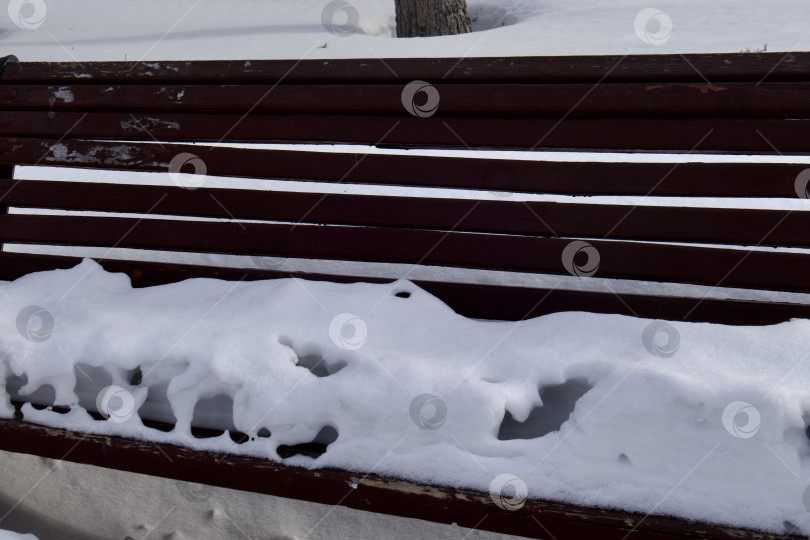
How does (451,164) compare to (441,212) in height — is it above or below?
above

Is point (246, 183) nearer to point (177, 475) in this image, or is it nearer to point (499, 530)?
point (177, 475)

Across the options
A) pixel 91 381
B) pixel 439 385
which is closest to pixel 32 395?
pixel 91 381

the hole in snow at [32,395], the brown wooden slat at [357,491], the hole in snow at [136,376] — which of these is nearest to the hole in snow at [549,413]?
the brown wooden slat at [357,491]

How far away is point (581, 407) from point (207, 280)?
123 centimetres

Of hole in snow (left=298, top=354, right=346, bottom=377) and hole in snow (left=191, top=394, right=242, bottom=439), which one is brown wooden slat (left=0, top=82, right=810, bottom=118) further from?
hole in snow (left=191, top=394, right=242, bottom=439)

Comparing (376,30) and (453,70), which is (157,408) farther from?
(376,30)

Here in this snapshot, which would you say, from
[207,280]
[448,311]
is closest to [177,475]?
[207,280]

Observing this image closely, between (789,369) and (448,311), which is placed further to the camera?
(448,311)

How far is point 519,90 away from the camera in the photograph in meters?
1.83

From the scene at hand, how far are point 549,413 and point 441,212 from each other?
28.4 inches

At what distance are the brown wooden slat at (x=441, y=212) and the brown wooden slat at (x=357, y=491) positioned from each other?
81 centimetres

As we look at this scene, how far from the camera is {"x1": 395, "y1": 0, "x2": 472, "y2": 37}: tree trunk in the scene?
16.6 ft

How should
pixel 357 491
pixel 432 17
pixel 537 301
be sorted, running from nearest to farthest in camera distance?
pixel 357 491
pixel 537 301
pixel 432 17

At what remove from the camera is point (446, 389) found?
4.65 feet
